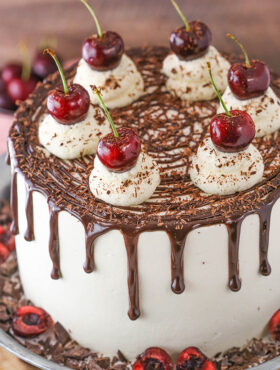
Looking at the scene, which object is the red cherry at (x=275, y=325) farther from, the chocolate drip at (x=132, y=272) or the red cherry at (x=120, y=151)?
the red cherry at (x=120, y=151)

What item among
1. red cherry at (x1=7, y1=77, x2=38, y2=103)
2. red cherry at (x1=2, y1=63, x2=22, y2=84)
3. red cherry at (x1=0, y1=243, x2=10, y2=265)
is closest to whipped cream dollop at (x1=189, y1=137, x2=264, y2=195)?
red cherry at (x1=0, y1=243, x2=10, y2=265)

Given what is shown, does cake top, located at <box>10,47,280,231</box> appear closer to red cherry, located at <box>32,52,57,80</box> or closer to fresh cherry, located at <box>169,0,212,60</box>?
fresh cherry, located at <box>169,0,212,60</box>

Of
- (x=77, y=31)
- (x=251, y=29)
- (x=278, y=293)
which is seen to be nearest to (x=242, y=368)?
(x=278, y=293)

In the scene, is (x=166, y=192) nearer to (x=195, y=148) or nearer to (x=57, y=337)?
(x=195, y=148)

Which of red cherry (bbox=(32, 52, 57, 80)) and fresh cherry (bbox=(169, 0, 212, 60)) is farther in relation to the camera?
red cherry (bbox=(32, 52, 57, 80))

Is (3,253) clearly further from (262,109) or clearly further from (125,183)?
(262,109)
